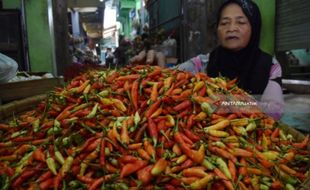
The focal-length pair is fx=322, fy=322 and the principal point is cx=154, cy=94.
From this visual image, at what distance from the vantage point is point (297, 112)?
3955 millimetres

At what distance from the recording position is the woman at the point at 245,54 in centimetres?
308

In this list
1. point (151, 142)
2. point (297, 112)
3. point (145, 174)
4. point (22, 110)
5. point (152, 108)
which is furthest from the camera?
point (297, 112)

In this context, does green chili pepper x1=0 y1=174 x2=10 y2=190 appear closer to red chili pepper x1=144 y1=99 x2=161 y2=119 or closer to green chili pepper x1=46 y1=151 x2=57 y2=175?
green chili pepper x1=46 y1=151 x2=57 y2=175

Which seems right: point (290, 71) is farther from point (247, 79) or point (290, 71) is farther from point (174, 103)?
point (174, 103)

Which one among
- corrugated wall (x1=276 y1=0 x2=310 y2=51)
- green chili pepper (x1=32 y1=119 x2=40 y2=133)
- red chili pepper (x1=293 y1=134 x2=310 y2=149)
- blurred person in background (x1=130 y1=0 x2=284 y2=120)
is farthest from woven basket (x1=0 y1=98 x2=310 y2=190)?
corrugated wall (x1=276 y1=0 x2=310 y2=51)

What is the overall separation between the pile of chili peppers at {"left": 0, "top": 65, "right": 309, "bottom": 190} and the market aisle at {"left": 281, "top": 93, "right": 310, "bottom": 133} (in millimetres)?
1255

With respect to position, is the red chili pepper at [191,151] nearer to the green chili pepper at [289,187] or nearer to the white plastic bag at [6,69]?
the green chili pepper at [289,187]

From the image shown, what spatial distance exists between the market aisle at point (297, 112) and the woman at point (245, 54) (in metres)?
0.64

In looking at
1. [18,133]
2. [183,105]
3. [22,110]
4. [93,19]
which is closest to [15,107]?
[22,110]

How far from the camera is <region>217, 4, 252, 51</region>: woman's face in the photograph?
10.1ft

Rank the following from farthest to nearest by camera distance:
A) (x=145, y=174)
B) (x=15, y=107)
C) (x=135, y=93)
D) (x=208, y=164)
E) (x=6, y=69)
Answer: (x=6, y=69)
(x=15, y=107)
(x=135, y=93)
(x=208, y=164)
(x=145, y=174)

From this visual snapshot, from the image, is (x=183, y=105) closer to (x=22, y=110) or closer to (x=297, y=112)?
(x=22, y=110)

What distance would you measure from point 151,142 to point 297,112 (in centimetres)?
277

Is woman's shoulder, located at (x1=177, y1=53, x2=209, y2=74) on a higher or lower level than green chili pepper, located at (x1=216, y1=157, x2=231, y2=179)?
higher
